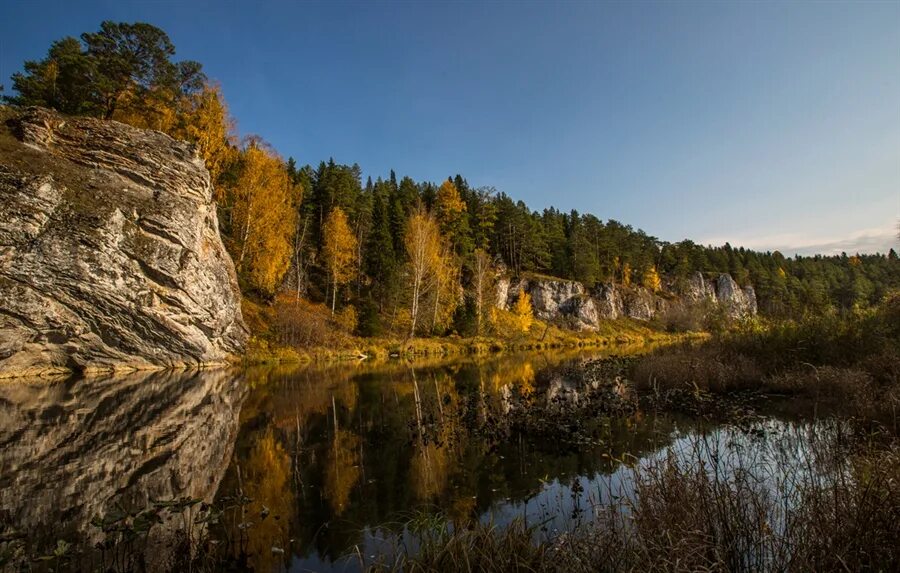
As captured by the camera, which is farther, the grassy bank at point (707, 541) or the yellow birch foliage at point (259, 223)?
the yellow birch foliage at point (259, 223)

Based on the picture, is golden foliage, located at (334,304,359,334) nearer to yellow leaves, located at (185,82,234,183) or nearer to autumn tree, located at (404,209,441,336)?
autumn tree, located at (404,209,441,336)

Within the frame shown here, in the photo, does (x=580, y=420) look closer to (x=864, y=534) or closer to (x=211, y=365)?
(x=864, y=534)

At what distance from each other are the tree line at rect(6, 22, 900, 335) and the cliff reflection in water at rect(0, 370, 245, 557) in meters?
19.5

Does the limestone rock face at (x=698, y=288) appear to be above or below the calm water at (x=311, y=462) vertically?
above

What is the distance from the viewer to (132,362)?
22.4 meters

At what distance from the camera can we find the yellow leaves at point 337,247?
40.2 m

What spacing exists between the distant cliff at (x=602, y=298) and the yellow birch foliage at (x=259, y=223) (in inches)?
1183

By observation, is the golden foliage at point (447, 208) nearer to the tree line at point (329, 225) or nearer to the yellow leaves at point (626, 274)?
the tree line at point (329, 225)

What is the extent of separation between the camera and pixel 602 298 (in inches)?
2712

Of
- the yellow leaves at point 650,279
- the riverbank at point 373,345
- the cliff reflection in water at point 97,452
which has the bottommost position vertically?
the cliff reflection in water at point 97,452

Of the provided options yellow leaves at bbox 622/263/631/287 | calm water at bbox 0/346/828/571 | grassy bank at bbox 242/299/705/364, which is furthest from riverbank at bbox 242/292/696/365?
yellow leaves at bbox 622/263/631/287

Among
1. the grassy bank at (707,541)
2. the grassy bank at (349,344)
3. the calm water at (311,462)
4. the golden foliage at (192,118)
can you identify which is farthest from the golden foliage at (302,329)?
the grassy bank at (707,541)

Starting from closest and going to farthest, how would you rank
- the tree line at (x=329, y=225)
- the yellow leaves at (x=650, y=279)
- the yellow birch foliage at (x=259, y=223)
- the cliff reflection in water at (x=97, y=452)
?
the cliff reflection in water at (x=97, y=452)
the tree line at (x=329, y=225)
the yellow birch foliage at (x=259, y=223)
the yellow leaves at (x=650, y=279)

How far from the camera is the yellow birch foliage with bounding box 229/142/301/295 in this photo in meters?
32.9
